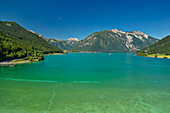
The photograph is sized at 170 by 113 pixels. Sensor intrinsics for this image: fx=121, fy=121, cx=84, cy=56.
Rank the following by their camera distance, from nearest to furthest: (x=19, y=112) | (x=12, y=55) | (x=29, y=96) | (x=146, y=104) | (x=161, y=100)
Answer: (x=19, y=112), (x=146, y=104), (x=161, y=100), (x=29, y=96), (x=12, y=55)

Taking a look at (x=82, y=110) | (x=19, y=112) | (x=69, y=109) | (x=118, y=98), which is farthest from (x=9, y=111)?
(x=118, y=98)

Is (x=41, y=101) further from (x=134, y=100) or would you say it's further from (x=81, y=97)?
(x=134, y=100)

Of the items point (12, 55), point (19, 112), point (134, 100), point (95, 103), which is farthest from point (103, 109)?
point (12, 55)

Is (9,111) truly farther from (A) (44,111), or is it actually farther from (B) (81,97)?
(B) (81,97)

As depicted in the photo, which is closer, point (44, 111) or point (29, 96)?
point (44, 111)

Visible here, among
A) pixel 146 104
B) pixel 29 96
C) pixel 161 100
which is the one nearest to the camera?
pixel 146 104

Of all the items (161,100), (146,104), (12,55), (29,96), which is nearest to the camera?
(146,104)

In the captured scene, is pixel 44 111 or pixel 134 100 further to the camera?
pixel 134 100

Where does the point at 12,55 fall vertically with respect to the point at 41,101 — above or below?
above

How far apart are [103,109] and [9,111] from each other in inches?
564

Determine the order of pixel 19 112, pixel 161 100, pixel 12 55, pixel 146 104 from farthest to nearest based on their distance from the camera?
pixel 12 55
pixel 161 100
pixel 146 104
pixel 19 112

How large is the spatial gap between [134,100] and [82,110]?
10.5 m

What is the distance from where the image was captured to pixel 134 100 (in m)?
22.8

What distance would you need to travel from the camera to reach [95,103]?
21.2 meters
